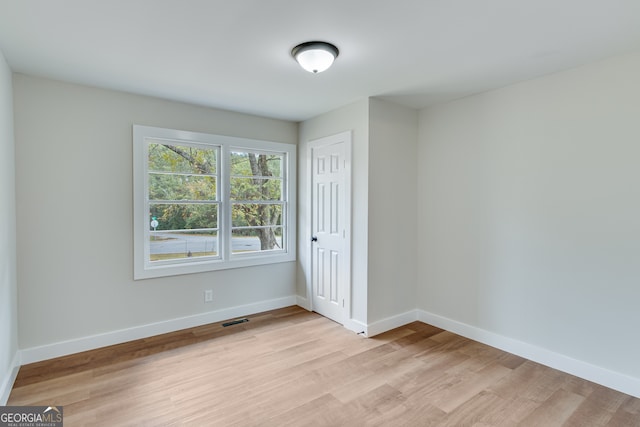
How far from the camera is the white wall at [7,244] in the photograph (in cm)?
227

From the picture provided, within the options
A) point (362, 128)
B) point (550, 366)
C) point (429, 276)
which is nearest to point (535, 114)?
point (362, 128)

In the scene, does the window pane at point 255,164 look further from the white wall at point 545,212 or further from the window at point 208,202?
the white wall at point 545,212

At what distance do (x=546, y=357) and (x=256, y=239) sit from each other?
324 centimetres

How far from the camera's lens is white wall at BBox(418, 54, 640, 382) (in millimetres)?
2398

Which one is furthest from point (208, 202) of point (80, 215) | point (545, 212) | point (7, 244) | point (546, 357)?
point (546, 357)

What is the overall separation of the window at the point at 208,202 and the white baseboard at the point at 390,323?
4.89 feet

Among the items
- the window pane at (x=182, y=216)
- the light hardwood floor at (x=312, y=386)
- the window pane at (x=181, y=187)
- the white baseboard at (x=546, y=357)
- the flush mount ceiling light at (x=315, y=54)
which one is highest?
the flush mount ceiling light at (x=315, y=54)

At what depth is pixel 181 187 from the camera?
3.60 m

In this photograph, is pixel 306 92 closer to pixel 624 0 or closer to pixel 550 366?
pixel 624 0

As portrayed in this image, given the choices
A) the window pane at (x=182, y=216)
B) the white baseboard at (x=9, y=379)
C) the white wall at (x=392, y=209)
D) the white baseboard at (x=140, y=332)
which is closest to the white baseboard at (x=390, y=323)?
the white wall at (x=392, y=209)

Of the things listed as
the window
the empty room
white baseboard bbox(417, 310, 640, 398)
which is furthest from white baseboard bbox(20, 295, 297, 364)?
white baseboard bbox(417, 310, 640, 398)

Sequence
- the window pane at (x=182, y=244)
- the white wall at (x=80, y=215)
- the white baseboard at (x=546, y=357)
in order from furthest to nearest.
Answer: the window pane at (x=182, y=244) → the white wall at (x=80, y=215) → the white baseboard at (x=546, y=357)

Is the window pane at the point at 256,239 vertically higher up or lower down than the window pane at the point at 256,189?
lower down

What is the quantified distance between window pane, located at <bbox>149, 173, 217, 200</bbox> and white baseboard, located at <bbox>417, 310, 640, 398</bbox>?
9.82ft
